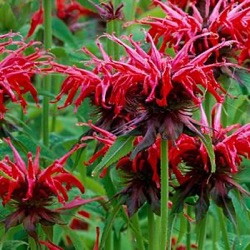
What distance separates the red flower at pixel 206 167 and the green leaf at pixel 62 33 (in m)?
0.88

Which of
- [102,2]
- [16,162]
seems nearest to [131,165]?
[16,162]

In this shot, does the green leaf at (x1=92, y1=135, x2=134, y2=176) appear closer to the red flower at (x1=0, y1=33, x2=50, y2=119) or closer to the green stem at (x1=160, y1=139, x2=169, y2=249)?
the green stem at (x1=160, y1=139, x2=169, y2=249)

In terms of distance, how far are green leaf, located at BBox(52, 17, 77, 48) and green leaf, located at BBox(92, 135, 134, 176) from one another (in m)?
1.05

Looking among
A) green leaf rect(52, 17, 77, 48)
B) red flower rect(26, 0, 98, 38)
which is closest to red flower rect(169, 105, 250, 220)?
green leaf rect(52, 17, 77, 48)

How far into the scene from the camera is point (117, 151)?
1483mm

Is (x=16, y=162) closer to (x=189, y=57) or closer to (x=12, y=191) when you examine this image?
(x=12, y=191)

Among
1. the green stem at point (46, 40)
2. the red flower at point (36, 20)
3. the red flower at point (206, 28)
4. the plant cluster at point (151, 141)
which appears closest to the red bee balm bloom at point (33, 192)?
the plant cluster at point (151, 141)

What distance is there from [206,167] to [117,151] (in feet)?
0.87

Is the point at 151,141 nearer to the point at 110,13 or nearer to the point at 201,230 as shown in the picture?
the point at 201,230

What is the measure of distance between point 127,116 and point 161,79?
0.27 m

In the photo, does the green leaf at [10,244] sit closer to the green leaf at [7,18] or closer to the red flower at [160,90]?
the red flower at [160,90]

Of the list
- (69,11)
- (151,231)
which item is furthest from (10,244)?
(69,11)

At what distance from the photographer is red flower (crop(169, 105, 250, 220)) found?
1.67 m

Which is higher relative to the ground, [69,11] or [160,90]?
[69,11]
